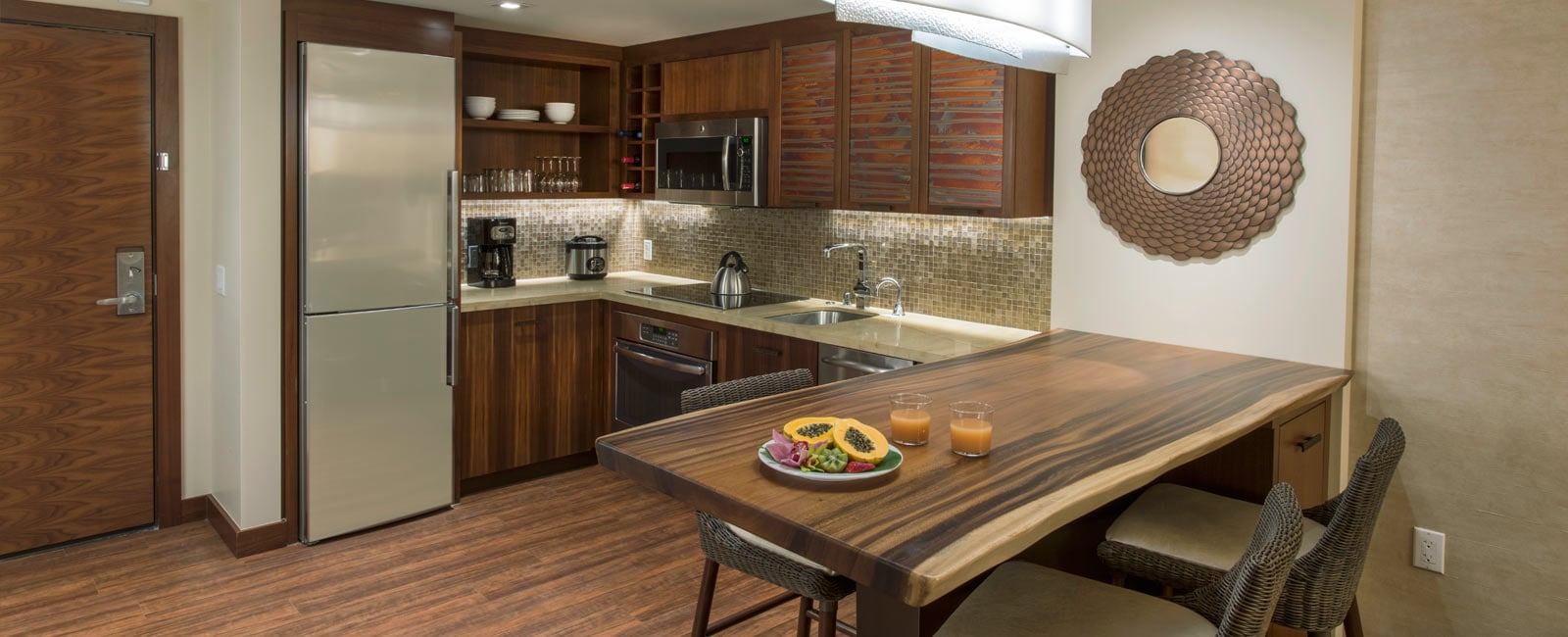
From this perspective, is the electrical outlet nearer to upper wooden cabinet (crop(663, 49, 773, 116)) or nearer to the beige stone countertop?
the beige stone countertop

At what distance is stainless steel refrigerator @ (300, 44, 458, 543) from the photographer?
12.9 feet

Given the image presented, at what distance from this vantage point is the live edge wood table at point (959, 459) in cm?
162

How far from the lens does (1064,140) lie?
3.67 metres

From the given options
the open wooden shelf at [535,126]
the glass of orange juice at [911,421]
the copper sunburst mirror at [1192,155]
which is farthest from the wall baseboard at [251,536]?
the copper sunburst mirror at [1192,155]

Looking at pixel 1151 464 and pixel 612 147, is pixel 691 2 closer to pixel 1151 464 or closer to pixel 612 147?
pixel 612 147

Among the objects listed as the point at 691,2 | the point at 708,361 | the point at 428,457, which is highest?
the point at 691,2

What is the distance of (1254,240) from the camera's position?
3217 mm

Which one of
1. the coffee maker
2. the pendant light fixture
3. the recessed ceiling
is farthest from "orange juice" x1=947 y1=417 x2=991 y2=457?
→ the coffee maker

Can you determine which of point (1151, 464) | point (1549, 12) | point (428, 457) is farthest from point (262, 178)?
point (1549, 12)

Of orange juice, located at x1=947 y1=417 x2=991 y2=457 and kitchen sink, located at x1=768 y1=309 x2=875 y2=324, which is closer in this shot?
orange juice, located at x1=947 y1=417 x2=991 y2=457

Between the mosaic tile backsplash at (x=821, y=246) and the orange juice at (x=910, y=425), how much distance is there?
2.02m

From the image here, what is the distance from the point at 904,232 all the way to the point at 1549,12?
2.41m

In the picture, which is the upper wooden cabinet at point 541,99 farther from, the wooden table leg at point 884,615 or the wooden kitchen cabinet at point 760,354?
the wooden table leg at point 884,615

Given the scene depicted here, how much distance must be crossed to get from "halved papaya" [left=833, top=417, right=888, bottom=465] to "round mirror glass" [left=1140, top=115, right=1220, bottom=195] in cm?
184
